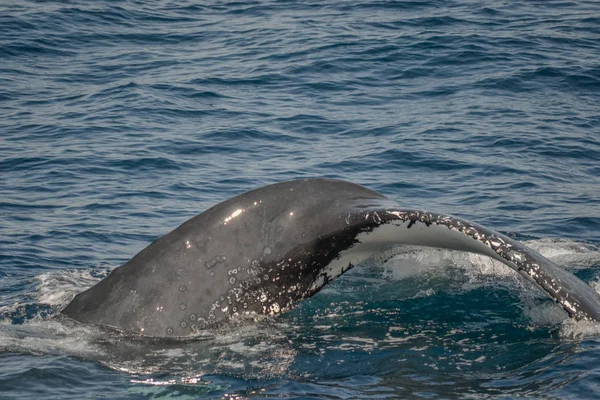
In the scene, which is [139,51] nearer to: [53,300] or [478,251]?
[53,300]

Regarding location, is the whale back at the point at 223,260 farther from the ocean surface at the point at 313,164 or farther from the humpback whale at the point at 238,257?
the ocean surface at the point at 313,164

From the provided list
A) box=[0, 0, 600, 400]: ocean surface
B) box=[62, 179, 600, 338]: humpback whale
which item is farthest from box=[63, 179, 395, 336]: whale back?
box=[0, 0, 600, 400]: ocean surface

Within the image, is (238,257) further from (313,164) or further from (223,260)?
(313,164)

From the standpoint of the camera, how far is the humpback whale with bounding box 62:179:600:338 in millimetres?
5371

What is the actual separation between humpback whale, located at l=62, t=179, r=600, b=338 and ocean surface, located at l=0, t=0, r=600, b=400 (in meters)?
0.20

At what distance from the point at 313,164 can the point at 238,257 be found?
904cm

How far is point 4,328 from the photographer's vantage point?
6.24 meters

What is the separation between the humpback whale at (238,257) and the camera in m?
5.37

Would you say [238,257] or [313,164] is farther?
[313,164]

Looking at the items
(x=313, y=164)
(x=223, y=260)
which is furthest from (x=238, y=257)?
(x=313, y=164)

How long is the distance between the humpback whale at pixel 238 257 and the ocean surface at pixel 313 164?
0.20m

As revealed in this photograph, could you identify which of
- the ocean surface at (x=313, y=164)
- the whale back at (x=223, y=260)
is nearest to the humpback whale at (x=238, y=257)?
the whale back at (x=223, y=260)

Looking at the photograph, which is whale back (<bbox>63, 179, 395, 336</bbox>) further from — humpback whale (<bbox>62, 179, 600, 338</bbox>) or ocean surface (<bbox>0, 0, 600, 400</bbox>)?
ocean surface (<bbox>0, 0, 600, 400</bbox>)

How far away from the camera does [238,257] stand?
Answer: 5.41 m
